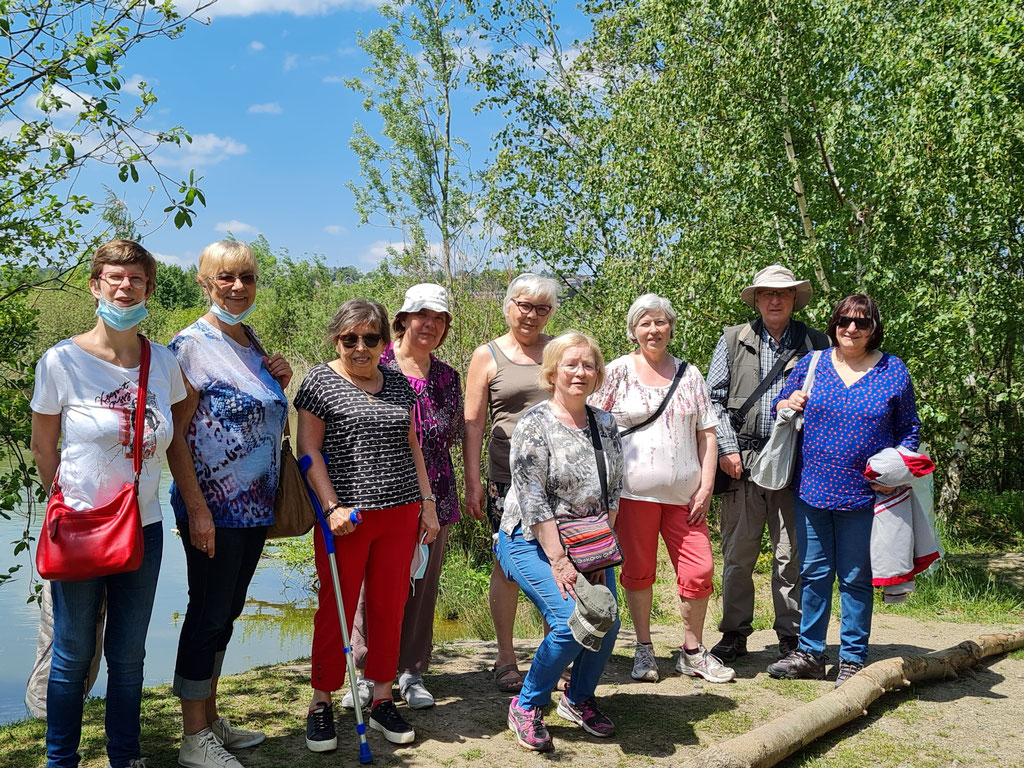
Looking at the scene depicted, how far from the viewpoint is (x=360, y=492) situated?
3773 mm

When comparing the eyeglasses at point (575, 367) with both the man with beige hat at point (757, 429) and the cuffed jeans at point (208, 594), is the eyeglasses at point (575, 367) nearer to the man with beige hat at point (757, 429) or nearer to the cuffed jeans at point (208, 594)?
the man with beige hat at point (757, 429)

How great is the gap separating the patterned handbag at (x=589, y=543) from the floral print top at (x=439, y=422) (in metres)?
0.86

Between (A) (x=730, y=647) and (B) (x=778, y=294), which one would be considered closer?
(B) (x=778, y=294)

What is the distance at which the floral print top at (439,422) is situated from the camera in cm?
439

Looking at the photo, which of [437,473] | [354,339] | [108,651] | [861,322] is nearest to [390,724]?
[437,473]

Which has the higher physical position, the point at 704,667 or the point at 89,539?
the point at 89,539

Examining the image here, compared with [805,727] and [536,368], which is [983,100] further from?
[805,727]

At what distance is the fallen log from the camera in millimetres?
3506

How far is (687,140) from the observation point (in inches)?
368

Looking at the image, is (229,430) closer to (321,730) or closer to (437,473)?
(437,473)

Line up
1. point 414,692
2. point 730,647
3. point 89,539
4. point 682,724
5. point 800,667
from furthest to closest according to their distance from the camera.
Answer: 1. point 730,647
2. point 800,667
3. point 414,692
4. point 682,724
5. point 89,539

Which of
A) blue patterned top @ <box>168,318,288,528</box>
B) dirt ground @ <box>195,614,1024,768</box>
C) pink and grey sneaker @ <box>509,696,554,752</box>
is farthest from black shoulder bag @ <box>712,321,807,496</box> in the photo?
blue patterned top @ <box>168,318,288,528</box>

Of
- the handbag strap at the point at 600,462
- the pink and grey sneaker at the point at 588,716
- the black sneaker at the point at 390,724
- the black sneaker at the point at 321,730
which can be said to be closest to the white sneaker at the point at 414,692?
the black sneaker at the point at 390,724

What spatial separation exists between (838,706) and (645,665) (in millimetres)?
1100
